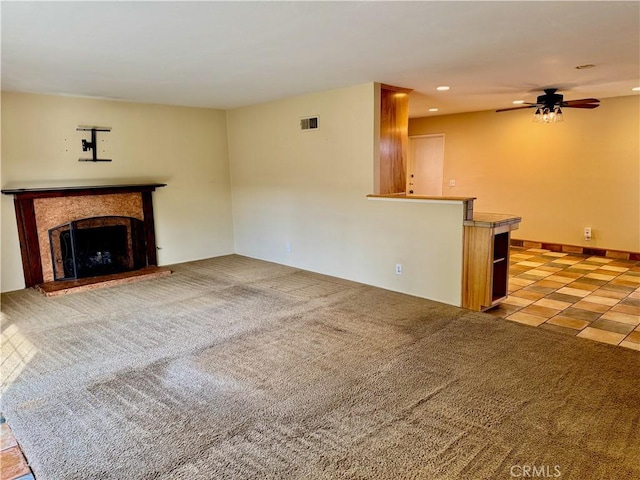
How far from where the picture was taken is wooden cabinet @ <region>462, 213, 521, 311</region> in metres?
4.13

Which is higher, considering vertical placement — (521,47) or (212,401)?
(521,47)

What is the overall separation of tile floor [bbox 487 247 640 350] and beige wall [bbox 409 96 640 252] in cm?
64

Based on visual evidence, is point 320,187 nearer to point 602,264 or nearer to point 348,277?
point 348,277

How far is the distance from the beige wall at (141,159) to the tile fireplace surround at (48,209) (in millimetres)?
129

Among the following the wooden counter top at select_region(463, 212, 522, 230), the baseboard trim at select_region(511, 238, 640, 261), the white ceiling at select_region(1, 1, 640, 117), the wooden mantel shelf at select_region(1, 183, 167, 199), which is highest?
the white ceiling at select_region(1, 1, 640, 117)

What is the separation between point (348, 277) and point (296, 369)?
103 inches

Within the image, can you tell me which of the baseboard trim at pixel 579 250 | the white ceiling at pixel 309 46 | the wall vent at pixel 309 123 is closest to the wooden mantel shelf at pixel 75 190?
the white ceiling at pixel 309 46

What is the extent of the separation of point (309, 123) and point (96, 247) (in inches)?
135

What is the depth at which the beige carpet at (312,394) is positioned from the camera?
2111 millimetres

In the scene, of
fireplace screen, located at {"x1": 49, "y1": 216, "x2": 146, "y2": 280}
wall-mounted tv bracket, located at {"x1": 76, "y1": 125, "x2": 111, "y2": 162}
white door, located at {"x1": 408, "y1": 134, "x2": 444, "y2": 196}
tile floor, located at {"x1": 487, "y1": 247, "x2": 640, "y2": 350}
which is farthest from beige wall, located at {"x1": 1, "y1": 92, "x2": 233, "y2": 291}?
tile floor, located at {"x1": 487, "y1": 247, "x2": 640, "y2": 350}

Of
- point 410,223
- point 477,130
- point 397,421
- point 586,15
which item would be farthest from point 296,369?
point 477,130

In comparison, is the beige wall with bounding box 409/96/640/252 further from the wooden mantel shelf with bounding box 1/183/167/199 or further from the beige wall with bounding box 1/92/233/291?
the wooden mantel shelf with bounding box 1/183/167/199

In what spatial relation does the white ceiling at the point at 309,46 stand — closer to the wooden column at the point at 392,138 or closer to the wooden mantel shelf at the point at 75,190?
the wooden column at the point at 392,138

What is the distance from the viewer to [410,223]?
15.7ft
